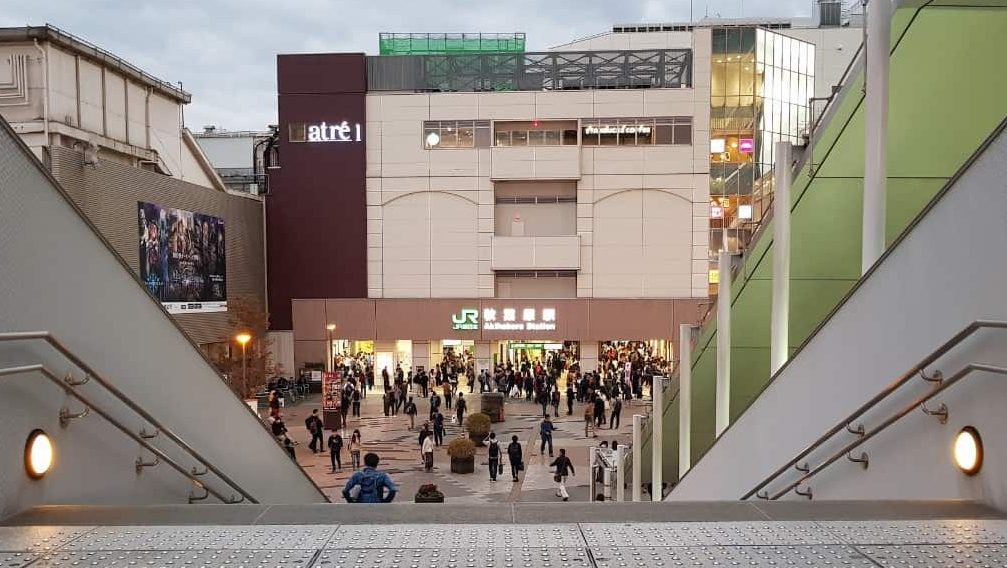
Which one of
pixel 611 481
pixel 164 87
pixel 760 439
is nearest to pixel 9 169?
pixel 760 439

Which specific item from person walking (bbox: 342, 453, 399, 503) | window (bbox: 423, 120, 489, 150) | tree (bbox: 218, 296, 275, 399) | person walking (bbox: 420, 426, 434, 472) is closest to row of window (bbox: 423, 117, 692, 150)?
window (bbox: 423, 120, 489, 150)

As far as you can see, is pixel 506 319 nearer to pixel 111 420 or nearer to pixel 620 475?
pixel 620 475

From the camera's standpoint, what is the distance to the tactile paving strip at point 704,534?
2.63 m

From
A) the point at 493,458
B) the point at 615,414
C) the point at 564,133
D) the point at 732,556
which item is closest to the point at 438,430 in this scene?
the point at 493,458

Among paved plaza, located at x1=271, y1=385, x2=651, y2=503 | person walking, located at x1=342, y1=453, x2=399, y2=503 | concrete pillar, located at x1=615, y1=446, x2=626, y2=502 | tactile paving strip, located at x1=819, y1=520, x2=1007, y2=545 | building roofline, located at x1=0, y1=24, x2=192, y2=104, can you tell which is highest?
building roofline, located at x1=0, y1=24, x2=192, y2=104

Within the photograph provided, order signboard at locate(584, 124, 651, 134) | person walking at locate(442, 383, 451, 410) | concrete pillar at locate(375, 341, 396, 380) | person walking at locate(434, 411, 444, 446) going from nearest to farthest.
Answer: person walking at locate(434, 411, 444, 446) < person walking at locate(442, 383, 451, 410) < signboard at locate(584, 124, 651, 134) < concrete pillar at locate(375, 341, 396, 380)

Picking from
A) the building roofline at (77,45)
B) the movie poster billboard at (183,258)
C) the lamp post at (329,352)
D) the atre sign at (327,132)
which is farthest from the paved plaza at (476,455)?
the building roofline at (77,45)

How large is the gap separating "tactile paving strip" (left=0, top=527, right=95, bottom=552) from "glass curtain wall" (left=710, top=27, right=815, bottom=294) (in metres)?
27.2

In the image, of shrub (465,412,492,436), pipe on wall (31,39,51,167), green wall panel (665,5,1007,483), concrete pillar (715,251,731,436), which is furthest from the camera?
pipe on wall (31,39,51,167)

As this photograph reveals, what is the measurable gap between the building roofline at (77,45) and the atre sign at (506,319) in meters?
14.0

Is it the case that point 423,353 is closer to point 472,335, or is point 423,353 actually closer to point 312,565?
point 472,335

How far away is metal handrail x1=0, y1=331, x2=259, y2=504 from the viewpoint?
10.1ft

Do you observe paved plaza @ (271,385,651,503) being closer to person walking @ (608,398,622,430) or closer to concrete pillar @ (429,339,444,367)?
person walking @ (608,398,622,430)

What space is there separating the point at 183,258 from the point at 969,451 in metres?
25.0
